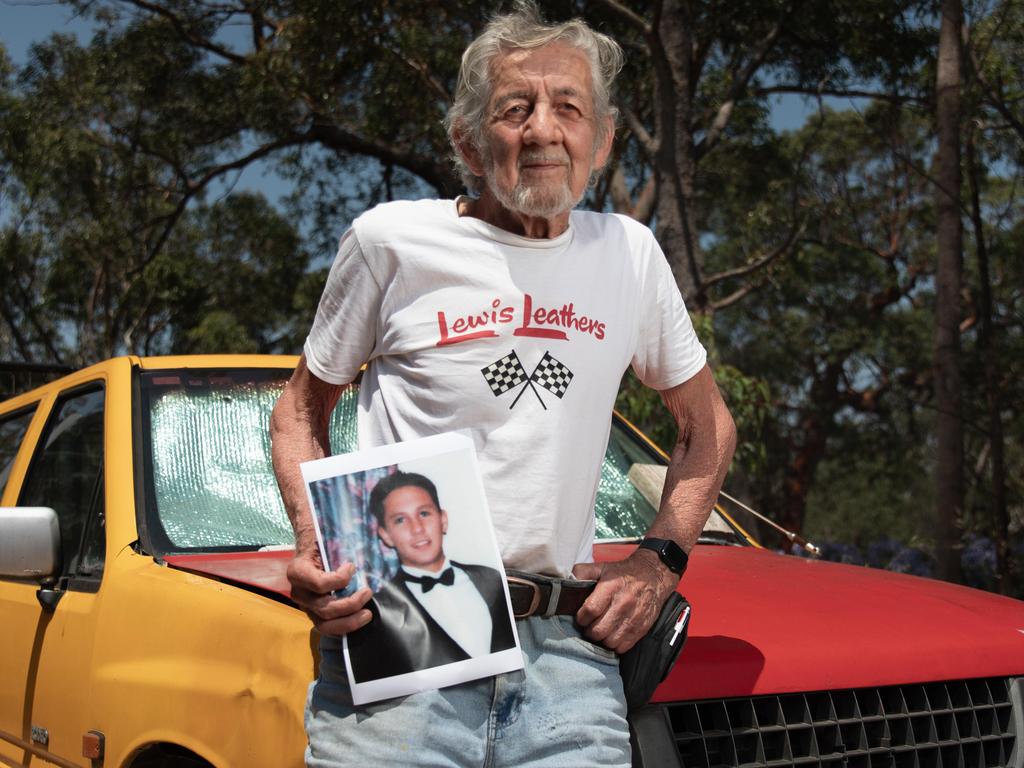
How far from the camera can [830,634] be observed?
240 centimetres

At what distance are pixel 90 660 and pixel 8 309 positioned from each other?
75.5 ft

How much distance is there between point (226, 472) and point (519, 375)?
1417 mm

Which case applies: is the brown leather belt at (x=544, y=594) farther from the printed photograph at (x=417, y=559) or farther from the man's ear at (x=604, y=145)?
the man's ear at (x=604, y=145)

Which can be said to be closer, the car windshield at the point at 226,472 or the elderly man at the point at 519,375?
the elderly man at the point at 519,375

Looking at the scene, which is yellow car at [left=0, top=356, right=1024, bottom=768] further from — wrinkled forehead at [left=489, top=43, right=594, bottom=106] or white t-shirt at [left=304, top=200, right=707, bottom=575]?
wrinkled forehead at [left=489, top=43, right=594, bottom=106]

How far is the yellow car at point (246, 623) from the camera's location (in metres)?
2.26

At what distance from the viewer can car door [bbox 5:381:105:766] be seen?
300 centimetres

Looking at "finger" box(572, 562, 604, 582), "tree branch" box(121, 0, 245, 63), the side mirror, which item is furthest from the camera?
"tree branch" box(121, 0, 245, 63)

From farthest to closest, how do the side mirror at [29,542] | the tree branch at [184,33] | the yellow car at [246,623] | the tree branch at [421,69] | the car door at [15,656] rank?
the tree branch at [184,33] < the tree branch at [421,69] < the car door at [15,656] < the side mirror at [29,542] < the yellow car at [246,623]

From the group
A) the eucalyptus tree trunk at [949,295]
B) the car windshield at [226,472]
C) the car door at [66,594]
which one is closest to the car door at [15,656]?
the car door at [66,594]

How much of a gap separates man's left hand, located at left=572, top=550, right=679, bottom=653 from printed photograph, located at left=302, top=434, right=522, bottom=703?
172 millimetres

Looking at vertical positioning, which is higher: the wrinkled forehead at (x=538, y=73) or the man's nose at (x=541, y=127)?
the wrinkled forehead at (x=538, y=73)

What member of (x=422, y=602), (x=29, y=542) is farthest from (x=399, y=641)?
(x=29, y=542)

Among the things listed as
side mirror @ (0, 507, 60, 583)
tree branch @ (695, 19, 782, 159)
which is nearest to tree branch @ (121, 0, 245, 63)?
tree branch @ (695, 19, 782, 159)
